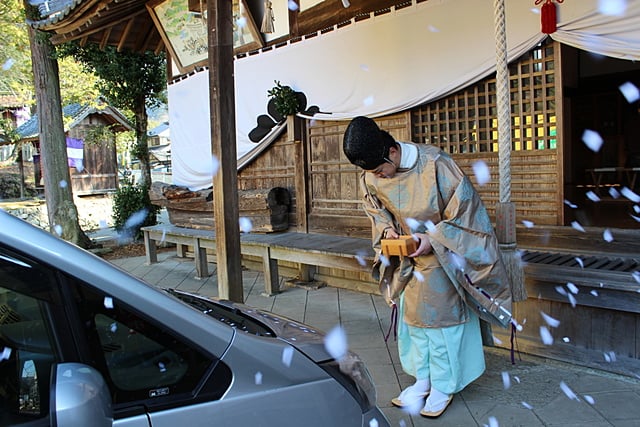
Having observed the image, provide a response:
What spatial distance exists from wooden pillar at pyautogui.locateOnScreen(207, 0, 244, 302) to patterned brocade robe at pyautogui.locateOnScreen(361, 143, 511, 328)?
1579 millimetres

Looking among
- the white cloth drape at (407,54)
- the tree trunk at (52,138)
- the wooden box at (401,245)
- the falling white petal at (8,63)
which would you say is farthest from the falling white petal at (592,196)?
the falling white petal at (8,63)

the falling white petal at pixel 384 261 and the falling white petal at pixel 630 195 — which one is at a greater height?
the falling white petal at pixel 630 195

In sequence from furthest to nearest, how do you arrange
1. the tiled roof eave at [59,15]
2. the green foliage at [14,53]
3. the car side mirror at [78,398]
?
1. the green foliage at [14,53]
2. the tiled roof eave at [59,15]
3. the car side mirror at [78,398]

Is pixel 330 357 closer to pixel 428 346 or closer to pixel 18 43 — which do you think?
pixel 428 346

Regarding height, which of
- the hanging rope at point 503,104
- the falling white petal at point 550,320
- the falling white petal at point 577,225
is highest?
the hanging rope at point 503,104

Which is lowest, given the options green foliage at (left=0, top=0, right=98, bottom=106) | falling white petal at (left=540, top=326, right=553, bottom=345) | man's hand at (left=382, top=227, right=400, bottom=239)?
falling white petal at (left=540, top=326, right=553, bottom=345)

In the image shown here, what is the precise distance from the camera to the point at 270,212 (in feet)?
22.9

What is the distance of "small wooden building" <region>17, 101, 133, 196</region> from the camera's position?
23.9 m

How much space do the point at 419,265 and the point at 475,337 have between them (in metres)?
0.61

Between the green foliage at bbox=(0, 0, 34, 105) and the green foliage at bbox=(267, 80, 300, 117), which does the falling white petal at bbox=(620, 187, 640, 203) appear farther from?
the green foliage at bbox=(0, 0, 34, 105)

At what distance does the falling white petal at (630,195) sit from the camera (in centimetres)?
799

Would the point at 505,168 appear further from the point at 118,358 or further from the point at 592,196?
the point at 592,196

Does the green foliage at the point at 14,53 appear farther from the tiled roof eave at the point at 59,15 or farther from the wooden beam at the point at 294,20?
the wooden beam at the point at 294,20

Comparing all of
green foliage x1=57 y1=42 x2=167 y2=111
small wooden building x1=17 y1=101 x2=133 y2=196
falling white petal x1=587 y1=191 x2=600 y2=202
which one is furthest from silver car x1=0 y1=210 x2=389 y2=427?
small wooden building x1=17 y1=101 x2=133 y2=196
